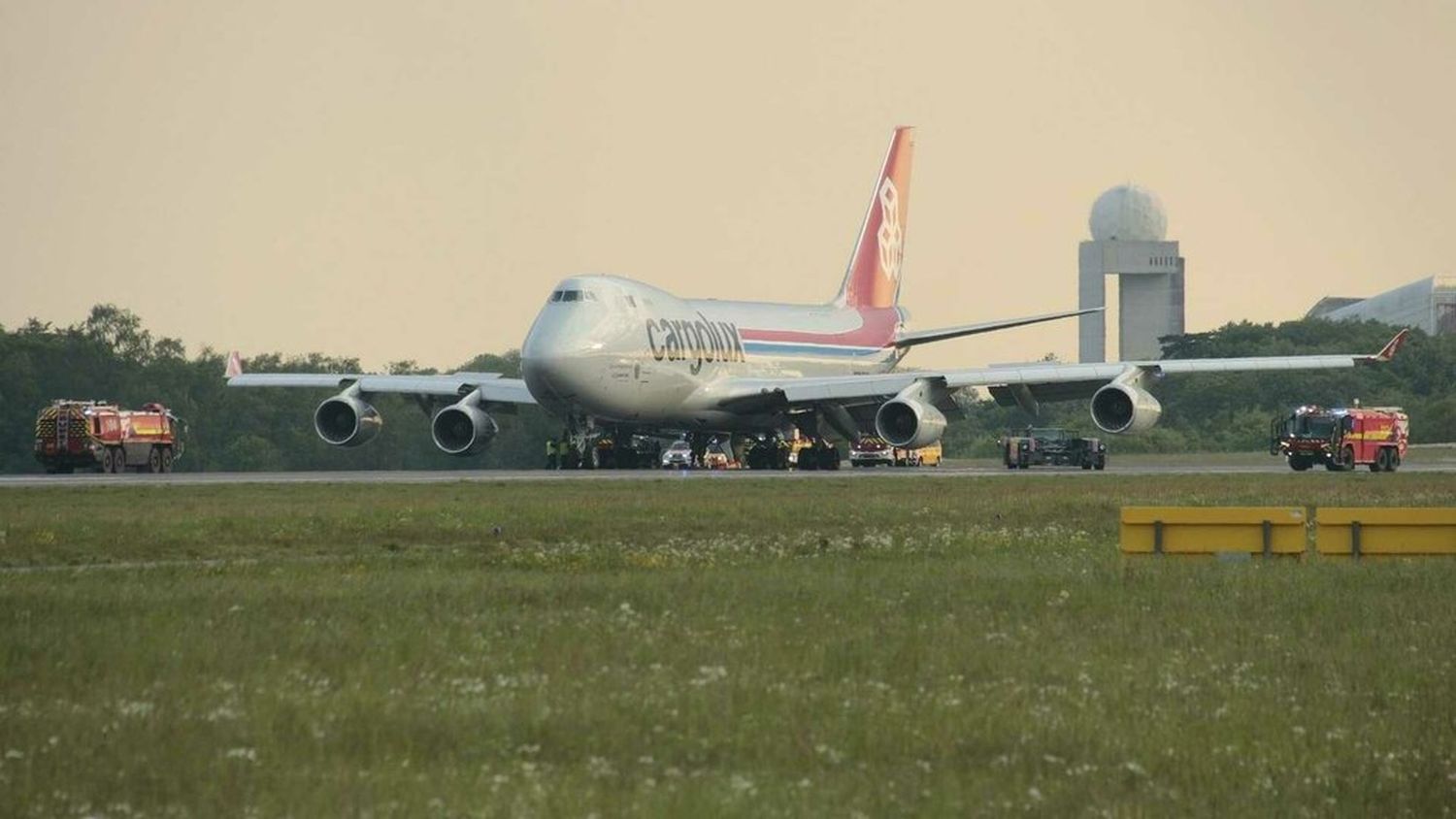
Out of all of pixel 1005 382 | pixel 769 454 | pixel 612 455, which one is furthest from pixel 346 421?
pixel 1005 382

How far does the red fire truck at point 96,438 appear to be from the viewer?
63.2 metres

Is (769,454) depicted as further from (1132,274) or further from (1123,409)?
(1132,274)

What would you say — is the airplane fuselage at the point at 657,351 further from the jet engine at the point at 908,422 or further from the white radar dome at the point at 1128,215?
the white radar dome at the point at 1128,215

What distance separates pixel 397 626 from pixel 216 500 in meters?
22.7

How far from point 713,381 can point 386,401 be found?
150 ft

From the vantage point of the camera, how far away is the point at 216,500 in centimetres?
3947

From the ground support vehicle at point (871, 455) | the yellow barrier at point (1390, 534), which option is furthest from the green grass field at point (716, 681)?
the ground support vehicle at point (871, 455)

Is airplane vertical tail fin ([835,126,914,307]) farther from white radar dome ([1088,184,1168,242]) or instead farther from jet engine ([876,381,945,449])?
white radar dome ([1088,184,1168,242])

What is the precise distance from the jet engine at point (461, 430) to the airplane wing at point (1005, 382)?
20.9 feet

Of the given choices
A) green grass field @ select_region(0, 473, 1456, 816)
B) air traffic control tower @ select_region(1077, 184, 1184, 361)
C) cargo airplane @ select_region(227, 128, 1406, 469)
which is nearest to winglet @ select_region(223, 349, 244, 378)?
cargo airplane @ select_region(227, 128, 1406, 469)

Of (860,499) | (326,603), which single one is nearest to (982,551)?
(326,603)

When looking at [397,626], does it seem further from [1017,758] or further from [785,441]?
[785,441]

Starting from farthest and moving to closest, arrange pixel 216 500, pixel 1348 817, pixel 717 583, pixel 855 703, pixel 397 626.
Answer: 1. pixel 216 500
2. pixel 717 583
3. pixel 397 626
4. pixel 855 703
5. pixel 1348 817

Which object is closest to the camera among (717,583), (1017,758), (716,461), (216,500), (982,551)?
(1017,758)
